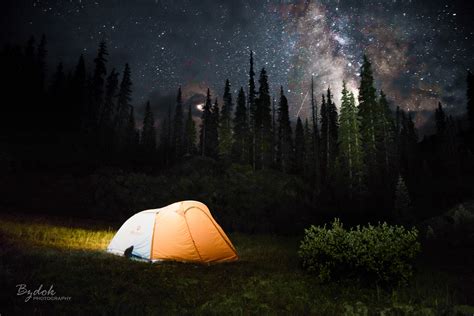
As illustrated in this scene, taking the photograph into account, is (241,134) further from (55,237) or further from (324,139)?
(55,237)

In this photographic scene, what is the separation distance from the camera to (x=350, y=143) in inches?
1754

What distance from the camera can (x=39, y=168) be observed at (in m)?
36.8

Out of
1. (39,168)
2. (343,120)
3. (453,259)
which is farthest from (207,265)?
(343,120)

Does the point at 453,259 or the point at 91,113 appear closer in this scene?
the point at 453,259

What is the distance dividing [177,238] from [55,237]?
6.52 metres

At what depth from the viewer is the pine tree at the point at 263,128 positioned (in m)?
57.7

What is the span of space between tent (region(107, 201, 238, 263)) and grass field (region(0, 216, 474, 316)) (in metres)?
0.67

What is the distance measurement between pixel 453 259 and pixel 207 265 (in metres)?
10.4

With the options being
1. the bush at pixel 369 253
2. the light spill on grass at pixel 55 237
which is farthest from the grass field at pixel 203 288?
the light spill on grass at pixel 55 237

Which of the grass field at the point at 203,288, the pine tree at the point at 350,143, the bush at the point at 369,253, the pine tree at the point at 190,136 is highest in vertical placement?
the pine tree at the point at 190,136

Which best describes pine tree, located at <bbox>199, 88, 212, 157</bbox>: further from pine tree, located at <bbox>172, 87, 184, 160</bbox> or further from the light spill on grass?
the light spill on grass

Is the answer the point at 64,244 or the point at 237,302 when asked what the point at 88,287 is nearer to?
the point at 237,302

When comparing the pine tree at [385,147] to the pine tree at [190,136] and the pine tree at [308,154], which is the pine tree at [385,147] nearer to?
the pine tree at [308,154]

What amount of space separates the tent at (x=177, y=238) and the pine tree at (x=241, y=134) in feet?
165
